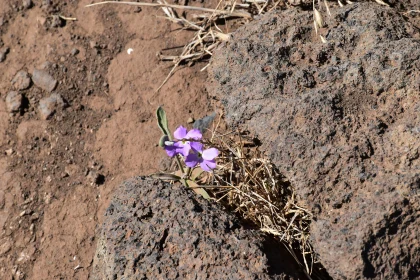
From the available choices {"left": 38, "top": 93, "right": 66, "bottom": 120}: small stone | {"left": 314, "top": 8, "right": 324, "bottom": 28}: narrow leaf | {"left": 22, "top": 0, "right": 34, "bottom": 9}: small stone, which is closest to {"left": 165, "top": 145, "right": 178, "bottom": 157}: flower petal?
{"left": 314, "top": 8, "right": 324, "bottom": 28}: narrow leaf

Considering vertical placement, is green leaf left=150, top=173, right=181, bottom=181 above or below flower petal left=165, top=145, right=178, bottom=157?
below

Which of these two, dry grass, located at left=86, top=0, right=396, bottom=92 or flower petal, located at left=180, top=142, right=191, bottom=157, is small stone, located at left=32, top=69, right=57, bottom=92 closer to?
dry grass, located at left=86, top=0, right=396, bottom=92

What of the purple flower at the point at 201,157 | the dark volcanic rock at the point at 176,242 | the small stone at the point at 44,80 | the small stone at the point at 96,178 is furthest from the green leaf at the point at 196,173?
the small stone at the point at 44,80

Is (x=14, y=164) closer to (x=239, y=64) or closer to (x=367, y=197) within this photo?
(x=239, y=64)

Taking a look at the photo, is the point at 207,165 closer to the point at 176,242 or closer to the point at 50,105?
the point at 176,242

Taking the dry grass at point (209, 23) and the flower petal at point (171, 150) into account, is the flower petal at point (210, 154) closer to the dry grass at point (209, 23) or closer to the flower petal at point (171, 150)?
the flower petal at point (171, 150)

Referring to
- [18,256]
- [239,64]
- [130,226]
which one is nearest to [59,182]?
[18,256]

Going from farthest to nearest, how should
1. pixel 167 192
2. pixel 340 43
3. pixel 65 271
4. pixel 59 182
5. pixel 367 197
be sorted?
pixel 59 182 → pixel 65 271 → pixel 340 43 → pixel 167 192 → pixel 367 197

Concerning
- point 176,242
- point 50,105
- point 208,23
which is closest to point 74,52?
point 50,105
